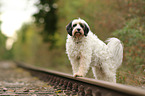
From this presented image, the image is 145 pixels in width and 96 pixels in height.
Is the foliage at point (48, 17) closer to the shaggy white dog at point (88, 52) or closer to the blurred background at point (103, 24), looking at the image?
the blurred background at point (103, 24)

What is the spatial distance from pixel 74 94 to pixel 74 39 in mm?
1476

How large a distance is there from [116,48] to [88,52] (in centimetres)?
112

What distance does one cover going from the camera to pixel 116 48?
5.75 m

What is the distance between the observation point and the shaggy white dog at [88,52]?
492 cm

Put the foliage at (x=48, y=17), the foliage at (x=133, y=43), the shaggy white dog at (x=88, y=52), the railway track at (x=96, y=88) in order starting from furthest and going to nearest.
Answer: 1. the foliage at (x=48, y=17)
2. the foliage at (x=133, y=43)
3. the shaggy white dog at (x=88, y=52)
4. the railway track at (x=96, y=88)

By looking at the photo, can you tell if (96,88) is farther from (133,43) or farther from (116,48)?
(133,43)

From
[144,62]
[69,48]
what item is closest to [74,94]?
[69,48]

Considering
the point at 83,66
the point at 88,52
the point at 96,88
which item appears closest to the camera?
the point at 96,88

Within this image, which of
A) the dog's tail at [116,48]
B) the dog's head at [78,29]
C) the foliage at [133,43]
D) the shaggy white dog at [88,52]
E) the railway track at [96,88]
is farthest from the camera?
the foliage at [133,43]

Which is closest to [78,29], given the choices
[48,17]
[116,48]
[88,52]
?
[88,52]

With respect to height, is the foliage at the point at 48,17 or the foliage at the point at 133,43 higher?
the foliage at the point at 48,17

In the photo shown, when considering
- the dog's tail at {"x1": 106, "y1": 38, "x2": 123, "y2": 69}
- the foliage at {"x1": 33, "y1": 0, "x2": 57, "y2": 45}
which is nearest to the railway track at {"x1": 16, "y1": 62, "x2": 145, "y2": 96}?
the dog's tail at {"x1": 106, "y1": 38, "x2": 123, "y2": 69}

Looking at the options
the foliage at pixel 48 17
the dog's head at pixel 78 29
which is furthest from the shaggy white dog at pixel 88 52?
the foliage at pixel 48 17

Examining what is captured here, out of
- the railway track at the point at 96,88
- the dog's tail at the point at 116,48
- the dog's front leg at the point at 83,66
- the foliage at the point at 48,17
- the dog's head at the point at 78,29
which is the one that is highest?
the foliage at the point at 48,17
